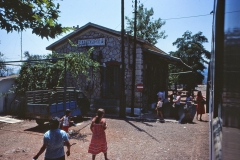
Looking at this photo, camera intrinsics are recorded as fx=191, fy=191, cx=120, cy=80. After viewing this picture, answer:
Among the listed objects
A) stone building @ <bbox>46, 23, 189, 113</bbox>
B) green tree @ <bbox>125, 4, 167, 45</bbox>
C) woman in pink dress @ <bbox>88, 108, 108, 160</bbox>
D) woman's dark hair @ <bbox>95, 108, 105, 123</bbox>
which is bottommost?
woman in pink dress @ <bbox>88, 108, 108, 160</bbox>

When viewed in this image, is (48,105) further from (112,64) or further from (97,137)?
(112,64)

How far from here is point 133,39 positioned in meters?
13.0

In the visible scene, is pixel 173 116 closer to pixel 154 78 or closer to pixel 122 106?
pixel 122 106

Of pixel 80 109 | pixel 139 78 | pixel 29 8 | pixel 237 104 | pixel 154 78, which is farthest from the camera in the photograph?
pixel 154 78

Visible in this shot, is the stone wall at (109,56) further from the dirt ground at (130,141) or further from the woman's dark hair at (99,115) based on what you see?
the woman's dark hair at (99,115)

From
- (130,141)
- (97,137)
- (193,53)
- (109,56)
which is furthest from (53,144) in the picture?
(193,53)

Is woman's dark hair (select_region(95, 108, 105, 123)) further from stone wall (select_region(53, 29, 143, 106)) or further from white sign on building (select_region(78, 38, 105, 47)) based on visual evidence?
white sign on building (select_region(78, 38, 105, 47))

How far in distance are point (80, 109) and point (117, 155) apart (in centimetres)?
592

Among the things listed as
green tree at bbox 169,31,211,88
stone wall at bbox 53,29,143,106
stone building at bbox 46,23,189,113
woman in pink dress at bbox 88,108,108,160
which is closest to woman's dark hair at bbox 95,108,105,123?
woman in pink dress at bbox 88,108,108,160

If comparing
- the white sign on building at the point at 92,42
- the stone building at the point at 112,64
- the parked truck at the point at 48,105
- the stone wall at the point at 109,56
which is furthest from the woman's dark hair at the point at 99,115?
the white sign on building at the point at 92,42

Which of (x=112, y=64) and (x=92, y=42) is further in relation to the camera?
(x=92, y=42)

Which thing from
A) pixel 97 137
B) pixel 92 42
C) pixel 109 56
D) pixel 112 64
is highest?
pixel 92 42

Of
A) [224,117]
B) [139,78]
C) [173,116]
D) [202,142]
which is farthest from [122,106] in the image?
[224,117]

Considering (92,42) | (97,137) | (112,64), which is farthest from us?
(92,42)
